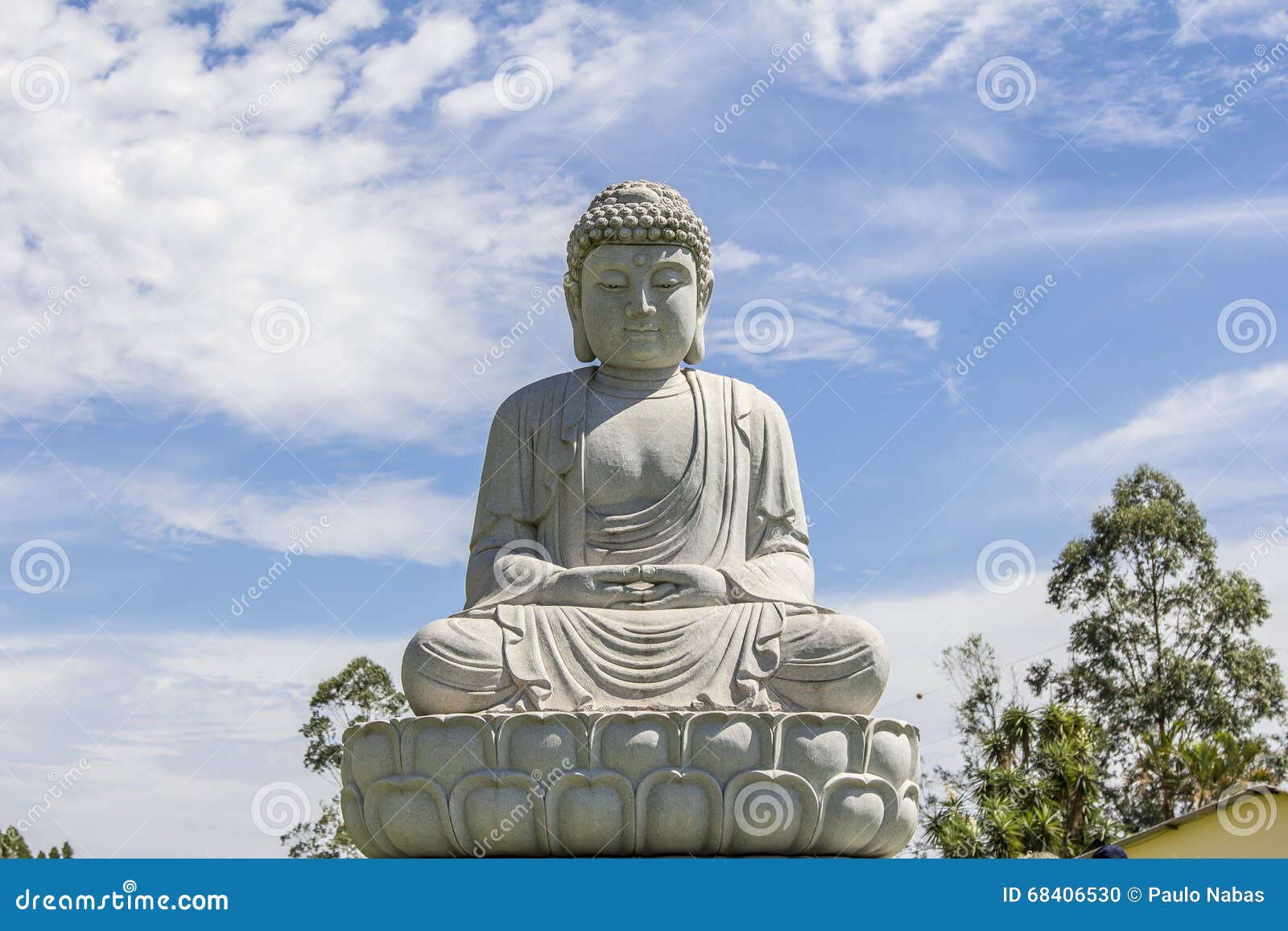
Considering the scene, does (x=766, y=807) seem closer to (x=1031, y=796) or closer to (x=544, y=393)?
(x=544, y=393)

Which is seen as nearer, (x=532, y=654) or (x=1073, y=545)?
(x=532, y=654)

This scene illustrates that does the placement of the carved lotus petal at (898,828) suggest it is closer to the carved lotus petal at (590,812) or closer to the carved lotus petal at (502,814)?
the carved lotus petal at (590,812)

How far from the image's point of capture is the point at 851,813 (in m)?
6.08

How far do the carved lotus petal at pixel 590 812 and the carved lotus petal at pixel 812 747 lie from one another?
25.5 inches

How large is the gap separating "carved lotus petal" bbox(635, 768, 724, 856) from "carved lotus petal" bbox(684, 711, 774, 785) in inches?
2.2

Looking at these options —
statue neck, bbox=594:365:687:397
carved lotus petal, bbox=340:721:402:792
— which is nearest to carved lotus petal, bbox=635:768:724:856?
carved lotus petal, bbox=340:721:402:792

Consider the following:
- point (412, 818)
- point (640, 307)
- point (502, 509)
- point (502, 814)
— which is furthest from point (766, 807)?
point (640, 307)

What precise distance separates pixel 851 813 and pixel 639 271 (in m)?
2.88

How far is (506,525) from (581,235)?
1.51m

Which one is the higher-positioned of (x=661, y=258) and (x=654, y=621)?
(x=661, y=258)

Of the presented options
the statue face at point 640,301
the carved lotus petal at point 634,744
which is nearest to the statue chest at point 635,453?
the statue face at point 640,301

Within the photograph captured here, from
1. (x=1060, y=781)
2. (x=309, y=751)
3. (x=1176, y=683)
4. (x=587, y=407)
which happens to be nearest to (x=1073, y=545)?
(x=1176, y=683)
